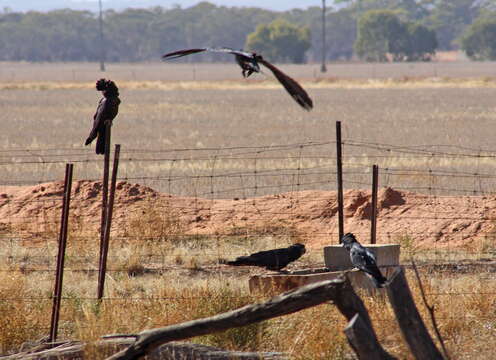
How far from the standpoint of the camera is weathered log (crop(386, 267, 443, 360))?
5.94 m

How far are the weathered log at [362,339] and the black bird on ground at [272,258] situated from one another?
13.6 feet

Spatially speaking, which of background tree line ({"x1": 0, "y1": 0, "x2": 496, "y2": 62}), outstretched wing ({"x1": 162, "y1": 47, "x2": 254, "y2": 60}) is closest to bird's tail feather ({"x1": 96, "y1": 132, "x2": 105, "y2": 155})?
outstretched wing ({"x1": 162, "y1": 47, "x2": 254, "y2": 60})

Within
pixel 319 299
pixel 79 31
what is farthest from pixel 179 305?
pixel 79 31

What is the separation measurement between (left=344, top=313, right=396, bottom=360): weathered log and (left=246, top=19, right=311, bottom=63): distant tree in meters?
134

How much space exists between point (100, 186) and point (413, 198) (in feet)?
15.8

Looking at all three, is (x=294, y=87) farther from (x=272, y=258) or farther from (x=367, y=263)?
(x=272, y=258)

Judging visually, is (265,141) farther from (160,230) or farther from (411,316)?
(411,316)

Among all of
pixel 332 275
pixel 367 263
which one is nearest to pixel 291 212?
pixel 332 275

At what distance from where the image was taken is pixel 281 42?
139125 mm

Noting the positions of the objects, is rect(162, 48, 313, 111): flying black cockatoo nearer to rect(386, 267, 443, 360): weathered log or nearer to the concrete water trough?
rect(386, 267, 443, 360): weathered log

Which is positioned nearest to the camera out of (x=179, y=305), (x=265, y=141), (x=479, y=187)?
(x=179, y=305)

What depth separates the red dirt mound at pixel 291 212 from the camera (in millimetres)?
12719

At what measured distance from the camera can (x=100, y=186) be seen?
14820 mm

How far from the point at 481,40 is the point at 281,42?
3065 cm
